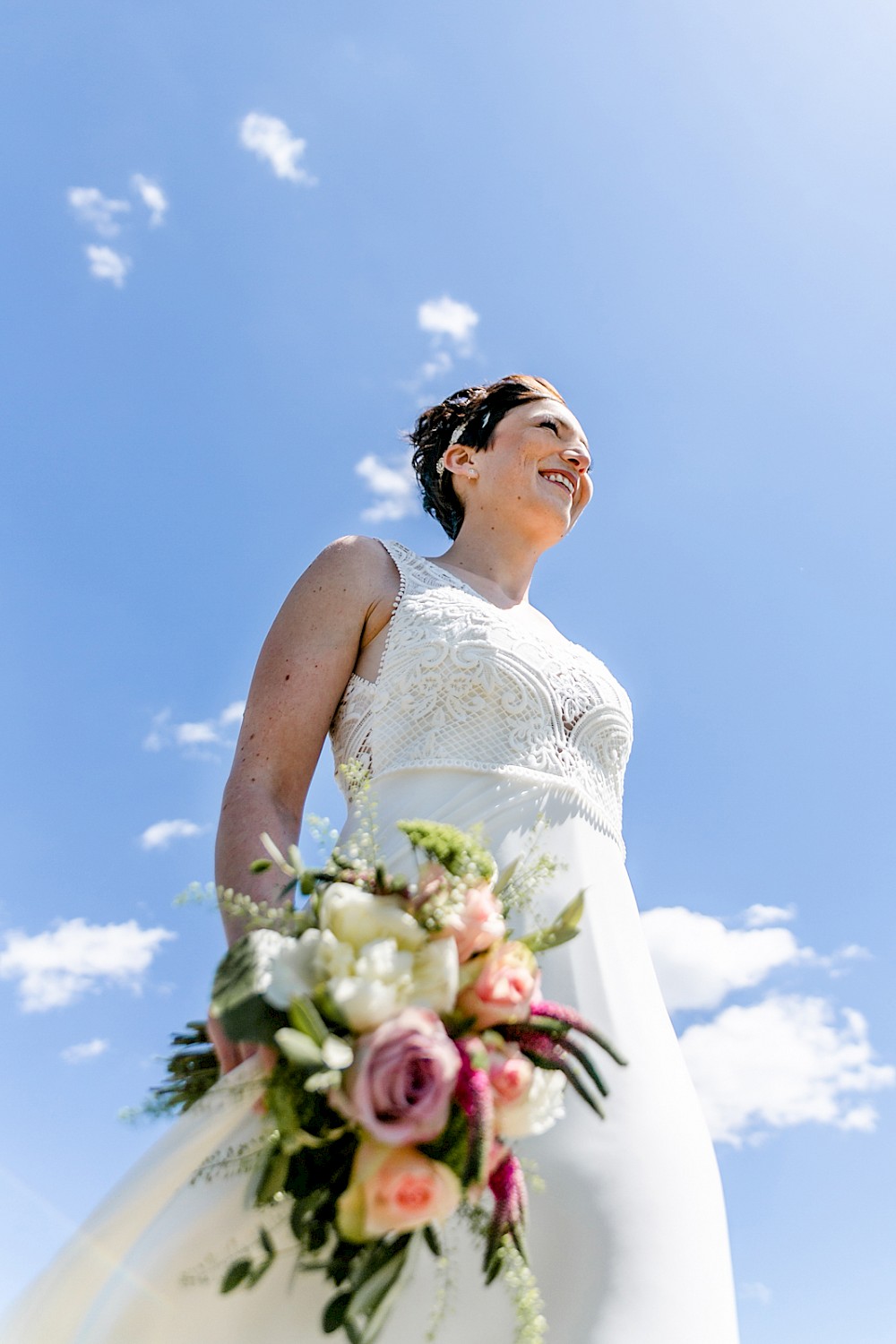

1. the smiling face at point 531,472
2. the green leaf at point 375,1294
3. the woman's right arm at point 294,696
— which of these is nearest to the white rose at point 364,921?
the green leaf at point 375,1294

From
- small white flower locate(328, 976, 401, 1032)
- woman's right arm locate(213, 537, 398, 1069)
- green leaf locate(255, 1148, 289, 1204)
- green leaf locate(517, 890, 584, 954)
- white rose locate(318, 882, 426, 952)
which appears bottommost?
green leaf locate(255, 1148, 289, 1204)

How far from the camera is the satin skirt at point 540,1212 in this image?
2.04 meters

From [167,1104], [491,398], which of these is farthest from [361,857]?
[491,398]

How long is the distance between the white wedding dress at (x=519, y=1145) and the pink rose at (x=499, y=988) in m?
0.46

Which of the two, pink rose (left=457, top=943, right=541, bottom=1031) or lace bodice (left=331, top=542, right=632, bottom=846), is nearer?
pink rose (left=457, top=943, right=541, bottom=1031)

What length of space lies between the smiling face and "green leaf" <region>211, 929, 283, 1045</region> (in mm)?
2695

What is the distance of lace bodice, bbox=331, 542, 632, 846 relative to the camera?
3248mm

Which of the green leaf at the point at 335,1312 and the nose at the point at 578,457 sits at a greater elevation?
the nose at the point at 578,457

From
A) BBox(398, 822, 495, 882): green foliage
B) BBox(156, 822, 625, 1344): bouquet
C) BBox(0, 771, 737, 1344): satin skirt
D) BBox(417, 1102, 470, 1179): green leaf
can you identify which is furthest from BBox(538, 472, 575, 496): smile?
BBox(417, 1102, 470, 1179): green leaf

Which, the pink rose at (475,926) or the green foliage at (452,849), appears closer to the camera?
the pink rose at (475,926)

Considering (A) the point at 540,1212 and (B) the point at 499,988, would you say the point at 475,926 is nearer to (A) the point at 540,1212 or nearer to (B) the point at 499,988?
(B) the point at 499,988

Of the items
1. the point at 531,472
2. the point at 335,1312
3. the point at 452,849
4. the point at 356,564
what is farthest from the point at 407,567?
the point at 335,1312

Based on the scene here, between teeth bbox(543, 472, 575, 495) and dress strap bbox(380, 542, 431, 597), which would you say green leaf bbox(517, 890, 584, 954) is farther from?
teeth bbox(543, 472, 575, 495)

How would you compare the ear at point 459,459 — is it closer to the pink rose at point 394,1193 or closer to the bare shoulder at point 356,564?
the bare shoulder at point 356,564
